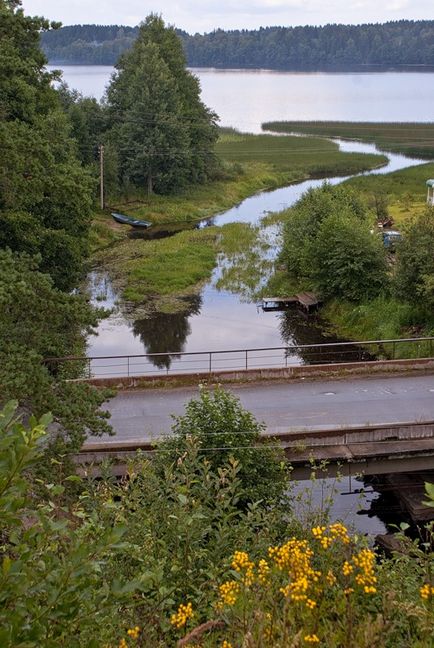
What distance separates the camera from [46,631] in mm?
3619

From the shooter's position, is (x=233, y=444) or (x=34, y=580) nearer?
(x=34, y=580)

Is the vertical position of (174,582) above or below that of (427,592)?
below

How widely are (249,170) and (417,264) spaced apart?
46.9 metres

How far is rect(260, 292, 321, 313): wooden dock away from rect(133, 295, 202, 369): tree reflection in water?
319 centimetres

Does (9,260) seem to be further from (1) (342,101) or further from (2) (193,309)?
(1) (342,101)

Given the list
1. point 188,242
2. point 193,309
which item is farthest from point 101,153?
point 193,309

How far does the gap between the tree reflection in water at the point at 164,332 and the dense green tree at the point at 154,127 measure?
27033mm

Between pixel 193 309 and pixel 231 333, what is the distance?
4164 millimetres

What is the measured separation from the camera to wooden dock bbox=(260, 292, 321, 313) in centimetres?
3541

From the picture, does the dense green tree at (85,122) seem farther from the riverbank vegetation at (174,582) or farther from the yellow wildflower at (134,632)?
the yellow wildflower at (134,632)

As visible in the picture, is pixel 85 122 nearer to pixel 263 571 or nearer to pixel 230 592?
pixel 263 571

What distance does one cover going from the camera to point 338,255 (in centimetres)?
3369

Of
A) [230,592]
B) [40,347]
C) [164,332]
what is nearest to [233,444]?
[40,347]

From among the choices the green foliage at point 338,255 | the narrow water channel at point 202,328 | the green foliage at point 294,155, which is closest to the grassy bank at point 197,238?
the green foliage at point 294,155
